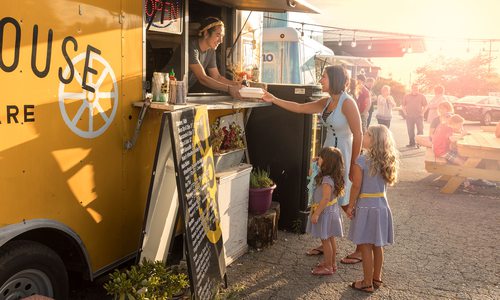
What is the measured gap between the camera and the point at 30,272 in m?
2.85

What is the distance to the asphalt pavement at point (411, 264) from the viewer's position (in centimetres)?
402

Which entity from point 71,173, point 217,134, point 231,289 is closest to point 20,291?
point 71,173

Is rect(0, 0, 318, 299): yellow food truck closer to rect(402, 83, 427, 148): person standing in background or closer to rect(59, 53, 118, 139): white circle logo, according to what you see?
rect(59, 53, 118, 139): white circle logo

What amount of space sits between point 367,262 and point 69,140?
8.35 ft

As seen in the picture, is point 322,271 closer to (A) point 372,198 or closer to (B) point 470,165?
(A) point 372,198

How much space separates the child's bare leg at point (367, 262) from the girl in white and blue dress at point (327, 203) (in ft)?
1.19

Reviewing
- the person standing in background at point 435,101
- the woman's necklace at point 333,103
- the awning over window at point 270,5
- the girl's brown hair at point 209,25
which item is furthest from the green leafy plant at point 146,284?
the person standing in background at point 435,101

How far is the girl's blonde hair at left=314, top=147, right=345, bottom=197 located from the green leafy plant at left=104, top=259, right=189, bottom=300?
163 cm

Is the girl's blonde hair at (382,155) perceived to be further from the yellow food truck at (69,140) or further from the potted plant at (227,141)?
the yellow food truck at (69,140)

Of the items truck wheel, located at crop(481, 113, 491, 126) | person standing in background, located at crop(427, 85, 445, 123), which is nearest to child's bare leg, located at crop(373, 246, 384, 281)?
person standing in background, located at crop(427, 85, 445, 123)

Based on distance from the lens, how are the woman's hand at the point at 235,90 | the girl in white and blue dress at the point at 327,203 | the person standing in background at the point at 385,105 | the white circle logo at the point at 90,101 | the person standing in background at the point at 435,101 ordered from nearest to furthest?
the white circle logo at the point at 90,101, the girl in white and blue dress at the point at 327,203, the woman's hand at the point at 235,90, the person standing in background at the point at 435,101, the person standing in background at the point at 385,105

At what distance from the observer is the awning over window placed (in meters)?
5.09

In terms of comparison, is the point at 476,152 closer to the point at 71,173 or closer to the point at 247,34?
the point at 247,34

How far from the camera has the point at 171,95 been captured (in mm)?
3854
